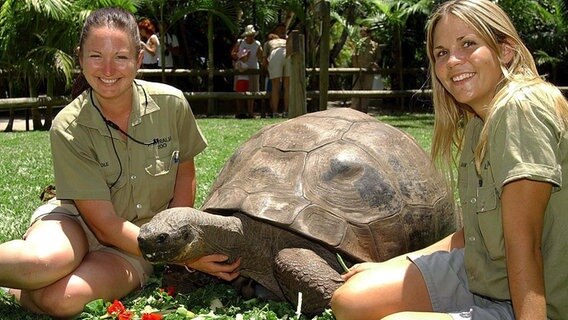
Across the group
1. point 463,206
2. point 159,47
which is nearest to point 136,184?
point 463,206

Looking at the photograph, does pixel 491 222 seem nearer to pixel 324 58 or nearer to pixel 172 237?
pixel 172 237

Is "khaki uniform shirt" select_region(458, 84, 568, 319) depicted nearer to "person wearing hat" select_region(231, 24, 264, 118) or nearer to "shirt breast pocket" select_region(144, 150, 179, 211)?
"shirt breast pocket" select_region(144, 150, 179, 211)

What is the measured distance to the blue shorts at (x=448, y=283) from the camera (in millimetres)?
2484

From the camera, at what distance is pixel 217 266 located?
301 centimetres

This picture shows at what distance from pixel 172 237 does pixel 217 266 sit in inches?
11.5

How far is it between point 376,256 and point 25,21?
10.2 m

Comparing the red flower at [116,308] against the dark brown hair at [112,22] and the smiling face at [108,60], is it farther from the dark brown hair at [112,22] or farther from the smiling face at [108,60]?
the dark brown hair at [112,22]

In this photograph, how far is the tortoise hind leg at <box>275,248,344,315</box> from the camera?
2.80 meters

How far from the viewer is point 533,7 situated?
16266 mm

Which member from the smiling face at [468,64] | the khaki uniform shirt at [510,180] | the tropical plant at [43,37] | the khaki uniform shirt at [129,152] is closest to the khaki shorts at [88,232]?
the khaki uniform shirt at [129,152]

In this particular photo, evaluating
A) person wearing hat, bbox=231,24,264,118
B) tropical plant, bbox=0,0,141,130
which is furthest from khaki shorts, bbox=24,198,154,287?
person wearing hat, bbox=231,24,264,118

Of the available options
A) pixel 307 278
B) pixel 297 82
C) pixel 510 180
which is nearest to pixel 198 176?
pixel 297 82

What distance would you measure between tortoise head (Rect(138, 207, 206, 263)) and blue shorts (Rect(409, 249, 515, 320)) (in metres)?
0.83

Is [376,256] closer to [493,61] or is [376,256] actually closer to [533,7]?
[493,61]
